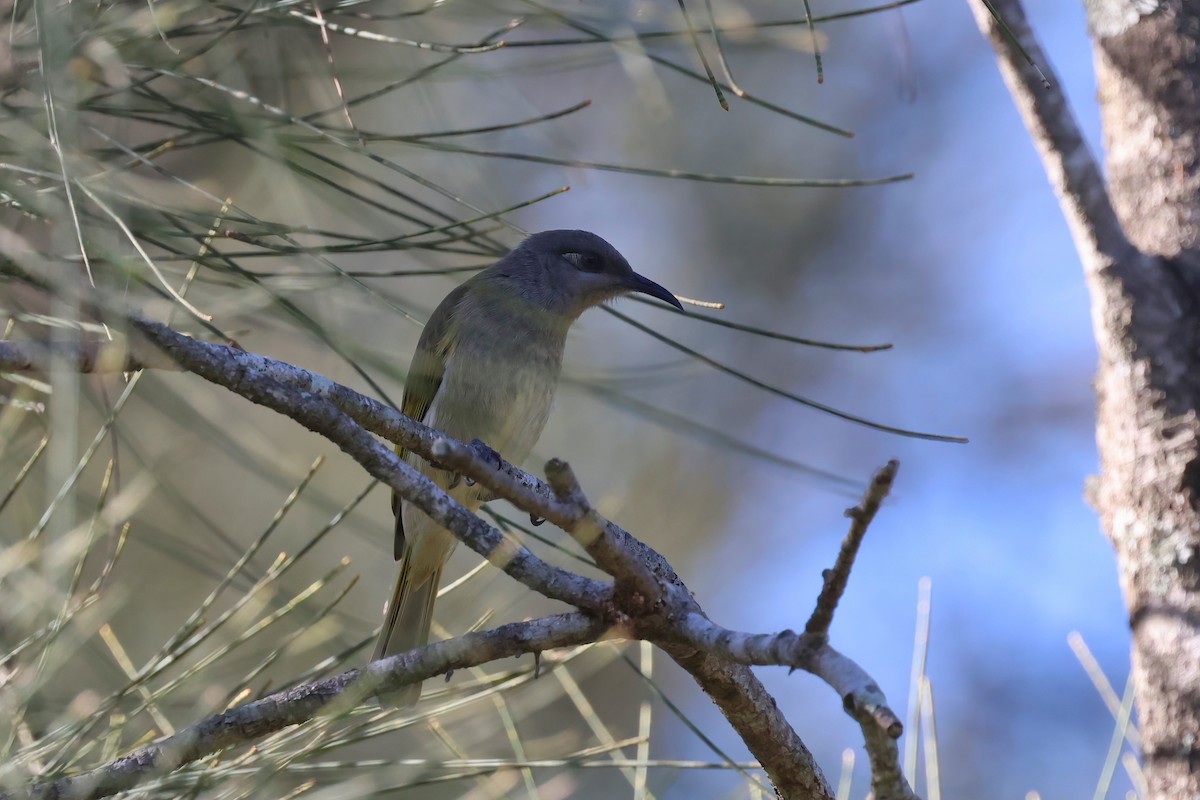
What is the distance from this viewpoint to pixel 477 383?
3689mm

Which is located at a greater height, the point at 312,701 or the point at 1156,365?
the point at 1156,365

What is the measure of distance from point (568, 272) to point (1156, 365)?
198 centimetres

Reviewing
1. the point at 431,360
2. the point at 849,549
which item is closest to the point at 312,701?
the point at 849,549

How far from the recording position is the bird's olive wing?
3.73m

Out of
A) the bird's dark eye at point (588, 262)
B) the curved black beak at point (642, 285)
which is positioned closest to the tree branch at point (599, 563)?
the curved black beak at point (642, 285)

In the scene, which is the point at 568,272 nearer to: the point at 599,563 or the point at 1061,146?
the point at 1061,146

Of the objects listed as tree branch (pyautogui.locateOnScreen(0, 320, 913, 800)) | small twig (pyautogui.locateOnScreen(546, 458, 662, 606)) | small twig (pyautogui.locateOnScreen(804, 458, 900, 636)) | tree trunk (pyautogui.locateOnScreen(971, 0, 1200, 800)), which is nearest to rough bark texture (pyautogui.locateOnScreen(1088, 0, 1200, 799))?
tree trunk (pyautogui.locateOnScreen(971, 0, 1200, 800))

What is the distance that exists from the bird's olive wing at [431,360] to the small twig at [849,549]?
2.43m

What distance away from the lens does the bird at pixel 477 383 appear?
3.66 m

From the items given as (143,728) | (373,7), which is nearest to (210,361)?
(143,728)

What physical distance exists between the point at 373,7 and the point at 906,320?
5370 mm

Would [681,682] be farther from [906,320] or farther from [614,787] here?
[906,320]

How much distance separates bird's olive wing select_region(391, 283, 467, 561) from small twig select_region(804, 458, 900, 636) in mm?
2432

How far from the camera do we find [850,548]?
1246 mm
